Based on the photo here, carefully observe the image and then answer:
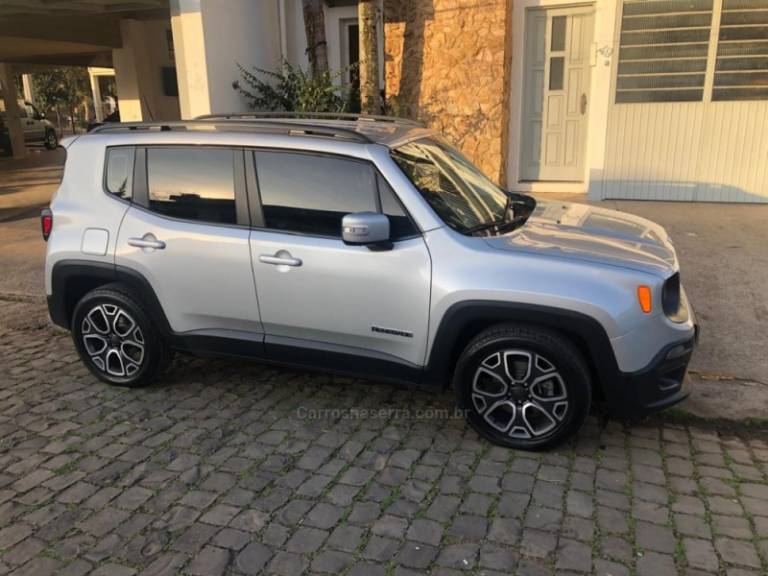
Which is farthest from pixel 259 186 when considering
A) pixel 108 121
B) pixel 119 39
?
pixel 119 39

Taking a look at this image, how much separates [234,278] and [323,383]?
103 cm

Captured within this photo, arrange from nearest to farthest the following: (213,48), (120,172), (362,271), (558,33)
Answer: (362,271), (120,172), (213,48), (558,33)

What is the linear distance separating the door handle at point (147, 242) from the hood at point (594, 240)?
2042 millimetres

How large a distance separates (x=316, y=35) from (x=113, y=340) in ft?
21.7

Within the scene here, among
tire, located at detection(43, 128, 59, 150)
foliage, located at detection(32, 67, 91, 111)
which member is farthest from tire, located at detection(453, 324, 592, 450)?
foliage, located at detection(32, 67, 91, 111)

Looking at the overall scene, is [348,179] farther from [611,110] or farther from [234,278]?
[611,110]

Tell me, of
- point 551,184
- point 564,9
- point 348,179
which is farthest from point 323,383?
point 564,9

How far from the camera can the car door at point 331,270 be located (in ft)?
11.5

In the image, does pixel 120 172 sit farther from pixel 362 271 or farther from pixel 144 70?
pixel 144 70

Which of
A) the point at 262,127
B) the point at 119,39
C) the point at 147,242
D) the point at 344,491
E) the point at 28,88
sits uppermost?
the point at 119,39

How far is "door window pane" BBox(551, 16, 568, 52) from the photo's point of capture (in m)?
9.52

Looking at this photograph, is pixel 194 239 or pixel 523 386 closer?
pixel 523 386

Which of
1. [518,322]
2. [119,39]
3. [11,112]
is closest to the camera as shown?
[518,322]

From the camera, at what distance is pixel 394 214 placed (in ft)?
11.7
